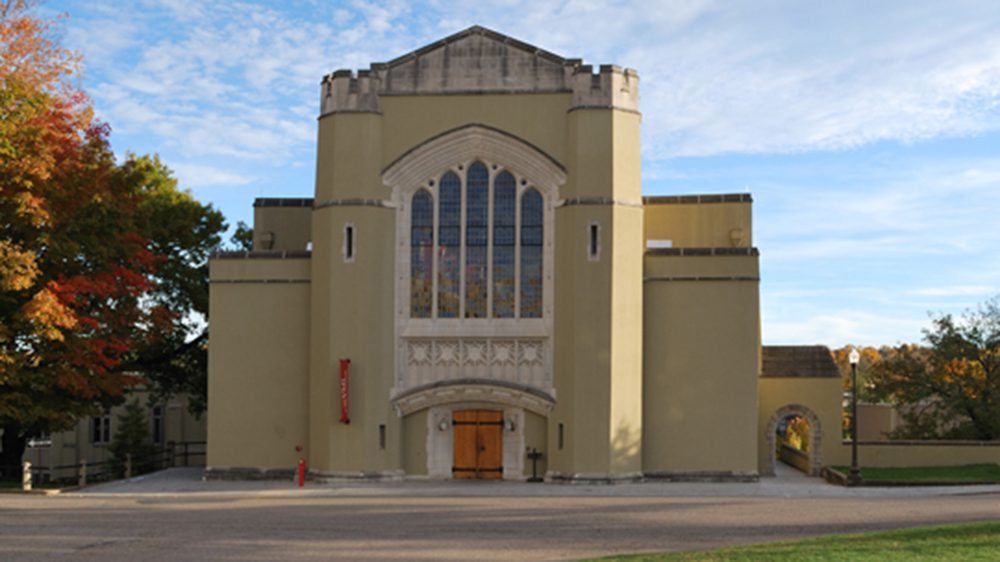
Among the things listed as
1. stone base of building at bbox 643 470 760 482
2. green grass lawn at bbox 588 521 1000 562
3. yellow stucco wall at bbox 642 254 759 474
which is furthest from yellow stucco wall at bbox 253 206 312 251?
green grass lawn at bbox 588 521 1000 562

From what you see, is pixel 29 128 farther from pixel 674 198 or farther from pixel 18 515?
pixel 674 198

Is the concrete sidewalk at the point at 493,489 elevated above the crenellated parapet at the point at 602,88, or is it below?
below

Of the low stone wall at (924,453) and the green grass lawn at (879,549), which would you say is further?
the low stone wall at (924,453)

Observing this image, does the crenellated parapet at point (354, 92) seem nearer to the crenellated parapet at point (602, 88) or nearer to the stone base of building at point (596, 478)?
the crenellated parapet at point (602, 88)

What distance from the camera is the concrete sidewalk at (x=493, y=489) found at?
1029 inches

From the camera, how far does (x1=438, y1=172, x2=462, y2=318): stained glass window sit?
99.4 ft

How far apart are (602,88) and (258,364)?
38.9ft

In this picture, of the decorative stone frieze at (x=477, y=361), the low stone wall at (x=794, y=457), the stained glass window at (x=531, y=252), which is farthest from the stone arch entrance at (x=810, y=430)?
the stained glass window at (x=531, y=252)

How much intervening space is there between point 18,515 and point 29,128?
1073cm

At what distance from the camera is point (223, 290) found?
3114 cm

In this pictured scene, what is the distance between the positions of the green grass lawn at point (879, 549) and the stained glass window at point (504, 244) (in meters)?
14.8

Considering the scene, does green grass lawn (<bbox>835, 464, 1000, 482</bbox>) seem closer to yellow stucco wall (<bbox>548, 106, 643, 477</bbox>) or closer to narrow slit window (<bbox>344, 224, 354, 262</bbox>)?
yellow stucco wall (<bbox>548, 106, 643, 477</bbox>)

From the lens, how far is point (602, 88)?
29.7 meters

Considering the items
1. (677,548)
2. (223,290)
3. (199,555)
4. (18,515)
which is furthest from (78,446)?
(677,548)
